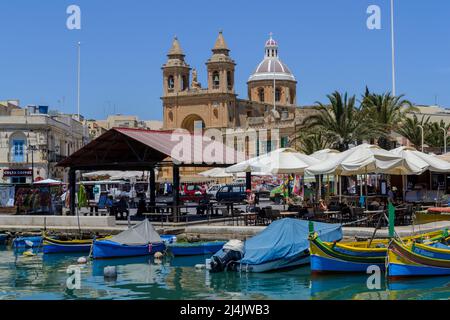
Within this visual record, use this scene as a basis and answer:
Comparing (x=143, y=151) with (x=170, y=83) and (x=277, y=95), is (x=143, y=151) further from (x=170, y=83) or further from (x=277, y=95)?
(x=277, y=95)

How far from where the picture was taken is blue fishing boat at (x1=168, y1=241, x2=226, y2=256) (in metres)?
22.9

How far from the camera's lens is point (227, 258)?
19.6 metres

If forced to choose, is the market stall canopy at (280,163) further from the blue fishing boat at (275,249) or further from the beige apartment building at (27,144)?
the beige apartment building at (27,144)

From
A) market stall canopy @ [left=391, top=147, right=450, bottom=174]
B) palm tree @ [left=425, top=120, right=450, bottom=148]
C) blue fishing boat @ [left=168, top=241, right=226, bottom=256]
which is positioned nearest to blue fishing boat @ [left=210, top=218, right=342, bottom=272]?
blue fishing boat @ [left=168, top=241, right=226, bottom=256]

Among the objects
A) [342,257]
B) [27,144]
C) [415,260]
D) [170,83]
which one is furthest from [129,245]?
[170,83]

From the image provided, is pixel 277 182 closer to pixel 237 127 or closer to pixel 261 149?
pixel 261 149

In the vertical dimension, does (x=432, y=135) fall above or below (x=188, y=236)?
above

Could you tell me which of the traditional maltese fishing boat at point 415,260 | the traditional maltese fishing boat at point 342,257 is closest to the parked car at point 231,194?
the traditional maltese fishing boat at point 342,257

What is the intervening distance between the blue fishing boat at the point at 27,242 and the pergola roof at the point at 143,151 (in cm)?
422

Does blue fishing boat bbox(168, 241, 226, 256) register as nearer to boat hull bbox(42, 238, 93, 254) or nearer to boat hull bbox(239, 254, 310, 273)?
boat hull bbox(239, 254, 310, 273)

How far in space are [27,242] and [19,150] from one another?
Result: 31008 mm

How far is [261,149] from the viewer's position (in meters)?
81.5
